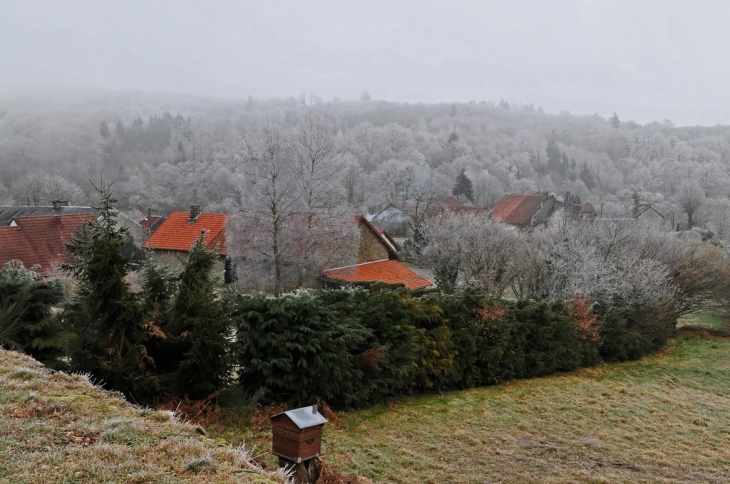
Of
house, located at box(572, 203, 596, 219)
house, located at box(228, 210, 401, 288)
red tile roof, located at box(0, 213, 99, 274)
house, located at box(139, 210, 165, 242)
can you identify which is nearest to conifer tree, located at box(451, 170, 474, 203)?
house, located at box(572, 203, 596, 219)

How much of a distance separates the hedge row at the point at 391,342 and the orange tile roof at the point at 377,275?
9.80 m

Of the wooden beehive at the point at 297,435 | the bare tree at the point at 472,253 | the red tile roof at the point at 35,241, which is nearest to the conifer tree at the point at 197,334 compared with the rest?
the wooden beehive at the point at 297,435

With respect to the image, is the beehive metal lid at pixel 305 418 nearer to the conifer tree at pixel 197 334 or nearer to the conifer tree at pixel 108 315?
the conifer tree at pixel 197 334

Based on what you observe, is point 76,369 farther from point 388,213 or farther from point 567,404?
point 388,213

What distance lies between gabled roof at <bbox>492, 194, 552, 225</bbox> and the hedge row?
131 feet

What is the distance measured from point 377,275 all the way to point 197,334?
17.9m

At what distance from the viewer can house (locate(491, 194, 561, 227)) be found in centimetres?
5631

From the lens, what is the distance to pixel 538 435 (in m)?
→ 10.2

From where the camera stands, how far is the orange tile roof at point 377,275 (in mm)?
26312

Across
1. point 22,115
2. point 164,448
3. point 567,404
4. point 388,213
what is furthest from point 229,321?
point 22,115

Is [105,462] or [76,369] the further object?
[76,369]

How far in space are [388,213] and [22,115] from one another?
135 meters

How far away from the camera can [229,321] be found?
9.66m

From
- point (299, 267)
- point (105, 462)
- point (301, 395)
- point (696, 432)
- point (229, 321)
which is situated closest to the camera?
point (105, 462)
